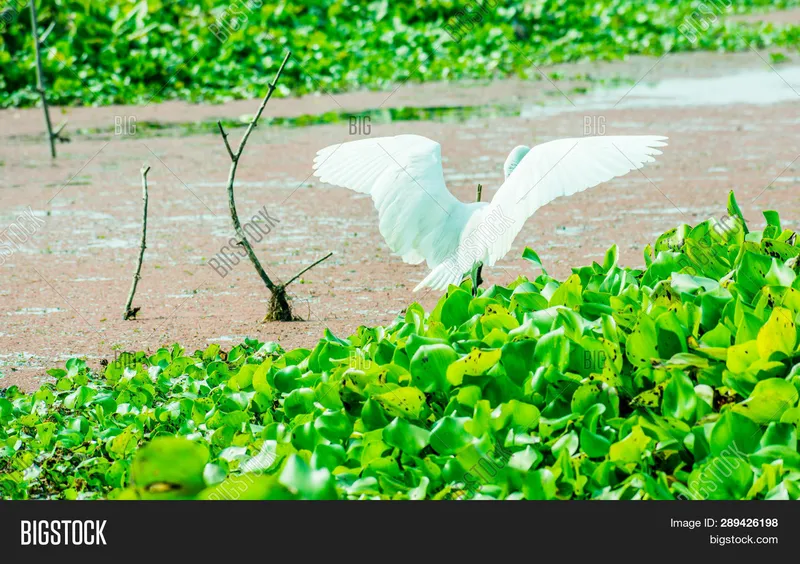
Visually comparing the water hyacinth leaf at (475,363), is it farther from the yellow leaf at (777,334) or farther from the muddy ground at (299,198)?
the muddy ground at (299,198)

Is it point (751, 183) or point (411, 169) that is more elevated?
point (411, 169)

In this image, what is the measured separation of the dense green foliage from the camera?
15766mm

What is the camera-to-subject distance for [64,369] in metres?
5.27

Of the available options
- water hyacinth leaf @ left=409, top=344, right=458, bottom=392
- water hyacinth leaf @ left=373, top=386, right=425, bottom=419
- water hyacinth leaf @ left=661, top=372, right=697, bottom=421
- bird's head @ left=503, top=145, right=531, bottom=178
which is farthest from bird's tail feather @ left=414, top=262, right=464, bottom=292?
water hyacinth leaf @ left=661, top=372, right=697, bottom=421

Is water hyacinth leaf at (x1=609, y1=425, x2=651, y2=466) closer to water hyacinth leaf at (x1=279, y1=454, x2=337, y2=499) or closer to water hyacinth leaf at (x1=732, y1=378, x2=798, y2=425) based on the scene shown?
water hyacinth leaf at (x1=732, y1=378, x2=798, y2=425)

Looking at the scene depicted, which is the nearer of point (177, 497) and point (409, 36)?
point (177, 497)

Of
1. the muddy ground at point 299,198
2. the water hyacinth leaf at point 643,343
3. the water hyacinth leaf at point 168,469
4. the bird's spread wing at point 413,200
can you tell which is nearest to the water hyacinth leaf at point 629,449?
the water hyacinth leaf at point 643,343

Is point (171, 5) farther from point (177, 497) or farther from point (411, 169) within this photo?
point (177, 497)

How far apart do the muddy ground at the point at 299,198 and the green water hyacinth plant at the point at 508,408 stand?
1.21 m

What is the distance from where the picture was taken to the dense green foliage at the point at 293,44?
15.8 meters

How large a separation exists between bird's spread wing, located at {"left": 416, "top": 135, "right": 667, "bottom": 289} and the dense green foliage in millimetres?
11023

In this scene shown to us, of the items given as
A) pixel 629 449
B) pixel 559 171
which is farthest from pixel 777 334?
pixel 559 171
